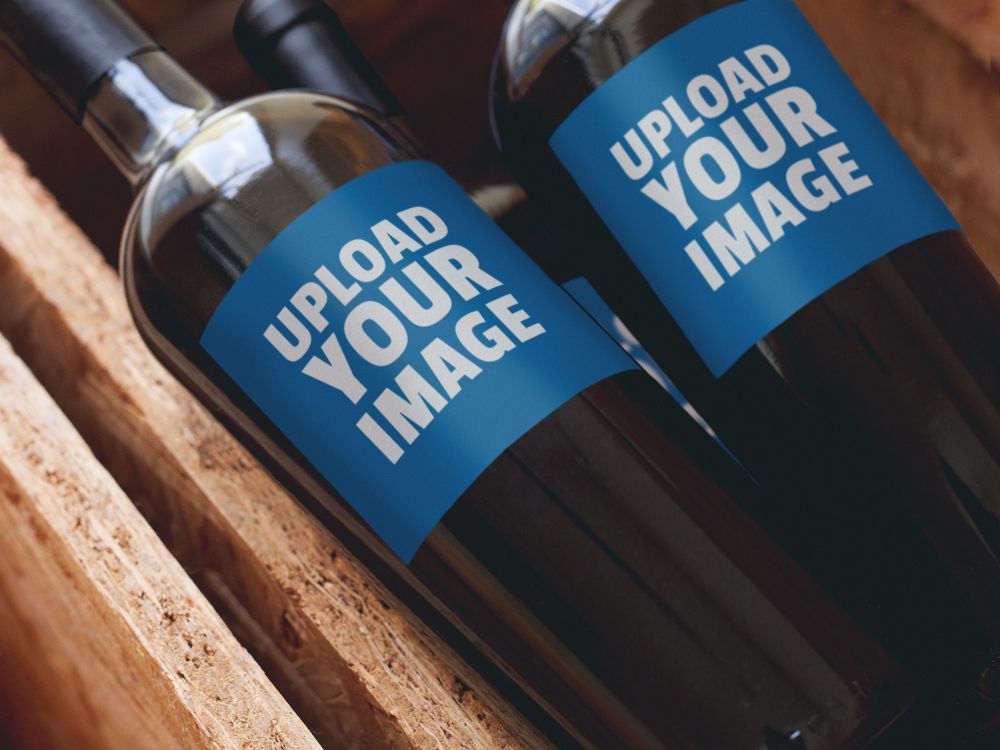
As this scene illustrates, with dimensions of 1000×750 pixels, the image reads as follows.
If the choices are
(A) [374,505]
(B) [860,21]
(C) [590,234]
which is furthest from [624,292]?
(B) [860,21]

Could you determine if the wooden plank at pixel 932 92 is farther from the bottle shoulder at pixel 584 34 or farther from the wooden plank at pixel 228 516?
the wooden plank at pixel 228 516

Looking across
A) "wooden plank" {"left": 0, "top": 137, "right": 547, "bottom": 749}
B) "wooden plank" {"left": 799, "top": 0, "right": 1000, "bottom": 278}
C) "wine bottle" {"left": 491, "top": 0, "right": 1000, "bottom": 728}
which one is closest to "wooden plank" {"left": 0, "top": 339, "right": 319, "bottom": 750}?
"wooden plank" {"left": 0, "top": 137, "right": 547, "bottom": 749}

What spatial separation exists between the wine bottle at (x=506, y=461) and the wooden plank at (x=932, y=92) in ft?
0.93

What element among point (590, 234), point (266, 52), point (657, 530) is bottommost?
point (657, 530)

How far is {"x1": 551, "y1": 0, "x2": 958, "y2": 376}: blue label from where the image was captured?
420mm

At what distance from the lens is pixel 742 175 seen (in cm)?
42

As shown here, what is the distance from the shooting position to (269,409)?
0.43 metres

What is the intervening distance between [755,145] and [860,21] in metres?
0.26

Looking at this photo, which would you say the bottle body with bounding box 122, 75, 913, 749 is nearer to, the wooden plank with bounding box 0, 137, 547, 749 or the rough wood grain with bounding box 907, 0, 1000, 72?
the wooden plank with bounding box 0, 137, 547, 749

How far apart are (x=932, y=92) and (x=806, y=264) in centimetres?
27

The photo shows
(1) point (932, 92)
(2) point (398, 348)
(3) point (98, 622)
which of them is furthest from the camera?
(1) point (932, 92)

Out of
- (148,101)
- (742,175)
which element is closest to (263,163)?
(148,101)

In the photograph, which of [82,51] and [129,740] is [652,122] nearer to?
[82,51]

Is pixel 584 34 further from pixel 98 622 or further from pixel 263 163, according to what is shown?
pixel 98 622
